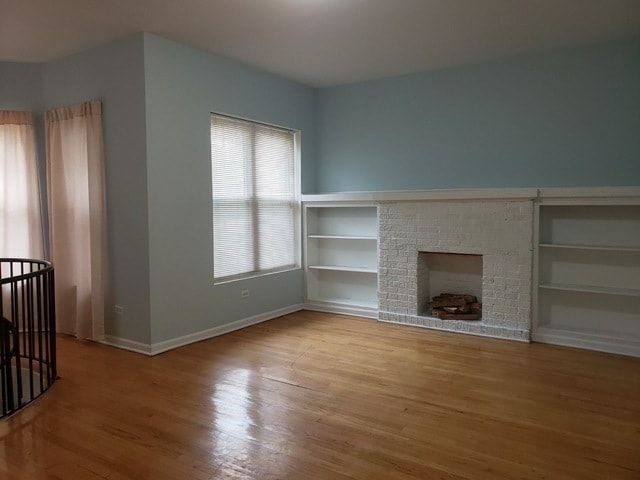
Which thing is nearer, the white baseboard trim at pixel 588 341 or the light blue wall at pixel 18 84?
the white baseboard trim at pixel 588 341

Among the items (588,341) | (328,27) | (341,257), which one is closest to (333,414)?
(588,341)

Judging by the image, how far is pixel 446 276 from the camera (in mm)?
5676

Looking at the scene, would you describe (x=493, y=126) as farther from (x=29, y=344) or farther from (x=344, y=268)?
(x=29, y=344)

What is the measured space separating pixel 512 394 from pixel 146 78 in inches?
159

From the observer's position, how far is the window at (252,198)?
5.20 metres

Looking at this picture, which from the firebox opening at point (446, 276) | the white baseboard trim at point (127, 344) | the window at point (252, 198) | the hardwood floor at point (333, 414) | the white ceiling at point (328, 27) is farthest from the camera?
the firebox opening at point (446, 276)

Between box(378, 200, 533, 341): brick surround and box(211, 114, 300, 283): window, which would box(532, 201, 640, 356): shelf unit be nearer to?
box(378, 200, 533, 341): brick surround

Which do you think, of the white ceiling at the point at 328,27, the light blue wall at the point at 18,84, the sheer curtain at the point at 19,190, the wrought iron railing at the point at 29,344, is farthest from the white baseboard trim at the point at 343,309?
the light blue wall at the point at 18,84

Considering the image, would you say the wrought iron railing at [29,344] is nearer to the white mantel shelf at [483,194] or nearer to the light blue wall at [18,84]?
the light blue wall at [18,84]

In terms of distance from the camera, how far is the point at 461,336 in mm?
5070

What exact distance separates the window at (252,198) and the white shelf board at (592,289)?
3.08 meters

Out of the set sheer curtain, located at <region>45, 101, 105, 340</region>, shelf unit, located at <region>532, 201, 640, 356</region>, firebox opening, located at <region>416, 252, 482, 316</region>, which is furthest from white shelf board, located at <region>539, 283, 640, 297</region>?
sheer curtain, located at <region>45, 101, 105, 340</region>

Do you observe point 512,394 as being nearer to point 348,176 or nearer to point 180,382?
point 180,382

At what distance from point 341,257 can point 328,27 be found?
305cm
